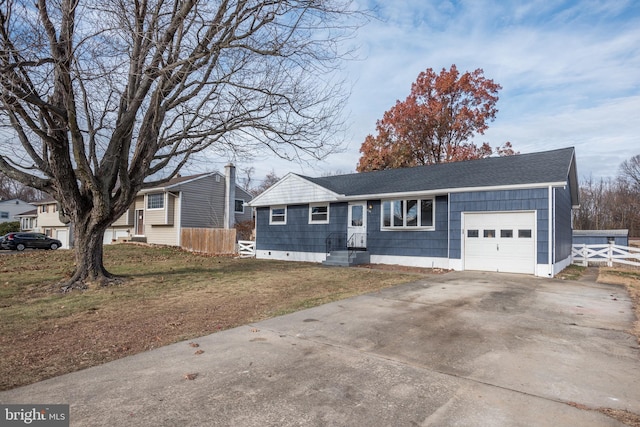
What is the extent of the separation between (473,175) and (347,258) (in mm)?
5903

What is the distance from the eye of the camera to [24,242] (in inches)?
1157

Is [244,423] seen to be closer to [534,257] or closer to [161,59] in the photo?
[161,59]

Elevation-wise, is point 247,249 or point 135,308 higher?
point 247,249

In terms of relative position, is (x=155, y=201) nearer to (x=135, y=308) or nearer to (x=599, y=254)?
(x=135, y=308)

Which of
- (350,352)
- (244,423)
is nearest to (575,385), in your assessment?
(350,352)

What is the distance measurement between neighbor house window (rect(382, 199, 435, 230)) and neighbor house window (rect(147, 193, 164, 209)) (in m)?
18.4

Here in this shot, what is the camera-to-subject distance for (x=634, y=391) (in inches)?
141

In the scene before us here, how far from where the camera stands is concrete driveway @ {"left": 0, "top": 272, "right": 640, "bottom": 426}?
3.10m

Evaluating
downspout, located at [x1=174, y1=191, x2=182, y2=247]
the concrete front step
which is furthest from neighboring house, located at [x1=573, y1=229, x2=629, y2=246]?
downspout, located at [x1=174, y1=191, x2=182, y2=247]

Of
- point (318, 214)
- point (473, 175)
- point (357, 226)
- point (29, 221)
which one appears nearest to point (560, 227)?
point (473, 175)

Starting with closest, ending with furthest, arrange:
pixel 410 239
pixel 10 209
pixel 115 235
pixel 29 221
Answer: pixel 410 239
pixel 115 235
pixel 29 221
pixel 10 209

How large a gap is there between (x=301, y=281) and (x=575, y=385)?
7925mm

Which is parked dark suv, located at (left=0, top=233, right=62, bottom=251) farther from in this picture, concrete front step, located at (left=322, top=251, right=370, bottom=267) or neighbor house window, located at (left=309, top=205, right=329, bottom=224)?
concrete front step, located at (left=322, top=251, right=370, bottom=267)

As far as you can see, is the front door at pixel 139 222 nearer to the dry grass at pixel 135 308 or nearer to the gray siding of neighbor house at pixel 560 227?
the dry grass at pixel 135 308
